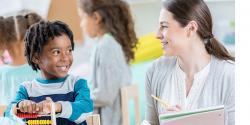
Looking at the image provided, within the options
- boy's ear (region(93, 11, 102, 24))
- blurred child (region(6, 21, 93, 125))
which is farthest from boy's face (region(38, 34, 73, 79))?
boy's ear (region(93, 11, 102, 24))

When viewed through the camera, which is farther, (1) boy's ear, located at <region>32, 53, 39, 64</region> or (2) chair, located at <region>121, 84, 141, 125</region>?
(2) chair, located at <region>121, 84, 141, 125</region>

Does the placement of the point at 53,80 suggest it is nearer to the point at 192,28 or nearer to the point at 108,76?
the point at 108,76

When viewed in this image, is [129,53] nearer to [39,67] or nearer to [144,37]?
[144,37]

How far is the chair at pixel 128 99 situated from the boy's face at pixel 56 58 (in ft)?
0.64

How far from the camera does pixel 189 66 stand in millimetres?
1529

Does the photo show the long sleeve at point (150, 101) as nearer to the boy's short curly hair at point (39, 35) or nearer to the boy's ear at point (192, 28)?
the boy's ear at point (192, 28)

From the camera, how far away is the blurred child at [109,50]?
154 centimetres

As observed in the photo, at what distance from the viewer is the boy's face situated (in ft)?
4.77

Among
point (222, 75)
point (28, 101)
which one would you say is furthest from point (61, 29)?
point (222, 75)

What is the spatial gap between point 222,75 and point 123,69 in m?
0.29

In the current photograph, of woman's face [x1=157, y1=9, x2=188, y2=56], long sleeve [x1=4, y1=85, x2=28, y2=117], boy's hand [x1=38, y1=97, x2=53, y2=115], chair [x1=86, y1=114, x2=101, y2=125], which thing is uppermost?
woman's face [x1=157, y1=9, x2=188, y2=56]

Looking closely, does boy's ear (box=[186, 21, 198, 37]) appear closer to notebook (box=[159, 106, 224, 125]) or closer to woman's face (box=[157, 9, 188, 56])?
woman's face (box=[157, 9, 188, 56])

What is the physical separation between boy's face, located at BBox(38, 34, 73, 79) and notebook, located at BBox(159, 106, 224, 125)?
306mm

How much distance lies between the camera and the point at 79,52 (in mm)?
1514
